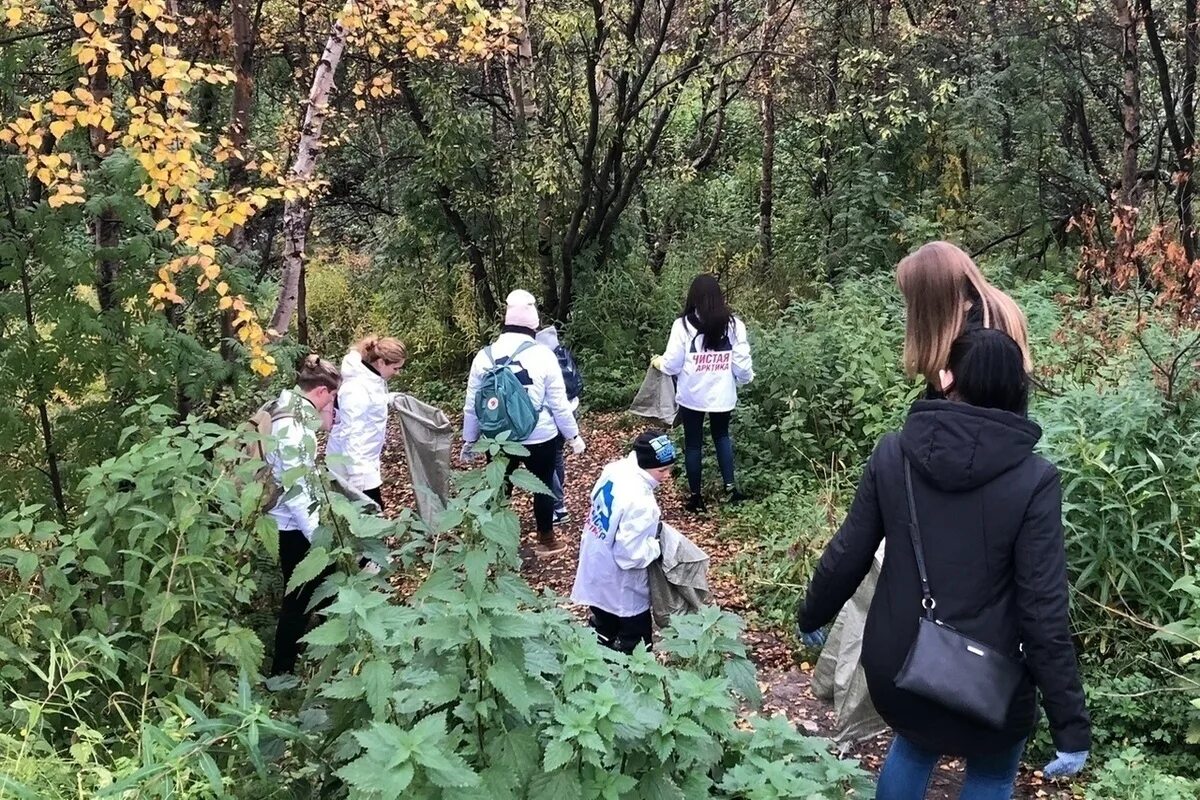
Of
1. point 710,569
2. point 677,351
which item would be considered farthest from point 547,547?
point 677,351

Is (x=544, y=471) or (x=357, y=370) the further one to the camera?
(x=544, y=471)

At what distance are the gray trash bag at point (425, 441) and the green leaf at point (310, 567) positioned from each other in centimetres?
287

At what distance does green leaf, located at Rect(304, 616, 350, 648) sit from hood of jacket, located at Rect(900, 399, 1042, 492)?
1.66 metres

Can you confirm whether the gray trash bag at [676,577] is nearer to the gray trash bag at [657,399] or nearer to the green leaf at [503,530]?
the green leaf at [503,530]

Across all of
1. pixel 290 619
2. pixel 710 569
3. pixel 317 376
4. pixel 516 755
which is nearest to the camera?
pixel 516 755

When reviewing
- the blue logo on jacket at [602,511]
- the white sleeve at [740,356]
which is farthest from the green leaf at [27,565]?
the white sleeve at [740,356]

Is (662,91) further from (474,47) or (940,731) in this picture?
(940,731)

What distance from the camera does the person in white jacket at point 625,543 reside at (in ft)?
12.5

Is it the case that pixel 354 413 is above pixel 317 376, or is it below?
below

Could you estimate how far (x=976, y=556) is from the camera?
245cm

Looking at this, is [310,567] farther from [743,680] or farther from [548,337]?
[548,337]

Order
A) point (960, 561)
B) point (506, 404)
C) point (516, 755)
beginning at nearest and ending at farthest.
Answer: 1. point (516, 755)
2. point (960, 561)
3. point (506, 404)

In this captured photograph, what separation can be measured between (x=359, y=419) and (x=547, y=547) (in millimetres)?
1864

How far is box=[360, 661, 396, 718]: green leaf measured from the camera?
6.81 feet
